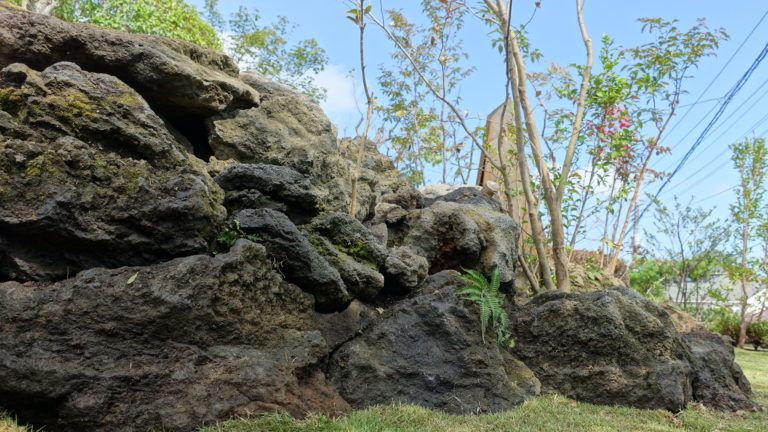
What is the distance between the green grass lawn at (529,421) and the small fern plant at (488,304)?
71 centimetres

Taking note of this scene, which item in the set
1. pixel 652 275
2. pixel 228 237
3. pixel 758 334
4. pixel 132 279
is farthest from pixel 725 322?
pixel 132 279

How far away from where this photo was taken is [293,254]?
463 cm

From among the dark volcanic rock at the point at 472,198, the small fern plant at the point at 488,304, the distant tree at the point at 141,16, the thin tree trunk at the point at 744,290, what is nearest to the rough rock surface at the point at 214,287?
the small fern plant at the point at 488,304

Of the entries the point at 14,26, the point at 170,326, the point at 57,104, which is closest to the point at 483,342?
the point at 170,326

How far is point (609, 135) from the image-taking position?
28.4 ft

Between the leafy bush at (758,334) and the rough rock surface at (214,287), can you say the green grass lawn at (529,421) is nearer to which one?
the rough rock surface at (214,287)

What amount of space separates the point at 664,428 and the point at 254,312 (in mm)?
3534

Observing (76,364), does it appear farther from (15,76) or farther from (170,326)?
(15,76)

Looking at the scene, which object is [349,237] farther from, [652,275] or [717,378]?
[652,275]

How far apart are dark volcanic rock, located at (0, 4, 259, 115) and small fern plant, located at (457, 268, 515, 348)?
3.27 meters

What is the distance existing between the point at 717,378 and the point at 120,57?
7.19m

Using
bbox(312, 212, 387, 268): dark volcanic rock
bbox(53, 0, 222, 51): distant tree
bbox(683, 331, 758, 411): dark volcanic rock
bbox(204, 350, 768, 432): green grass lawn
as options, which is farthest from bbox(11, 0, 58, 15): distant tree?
bbox(683, 331, 758, 411): dark volcanic rock

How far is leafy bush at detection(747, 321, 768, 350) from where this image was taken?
16047 millimetres

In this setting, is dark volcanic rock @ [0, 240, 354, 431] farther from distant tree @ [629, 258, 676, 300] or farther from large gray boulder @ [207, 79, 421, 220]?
distant tree @ [629, 258, 676, 300]
